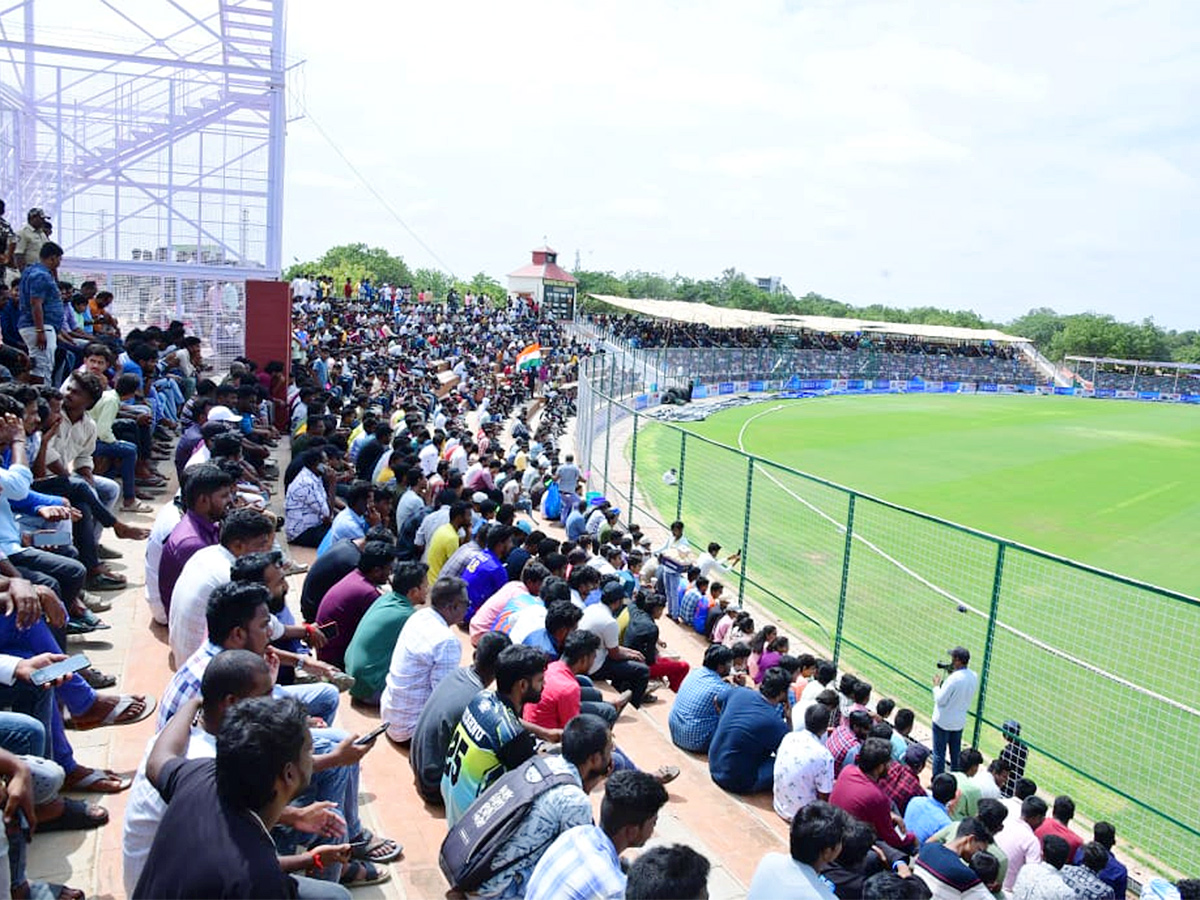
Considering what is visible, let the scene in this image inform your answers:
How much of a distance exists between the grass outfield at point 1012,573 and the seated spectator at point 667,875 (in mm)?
5525

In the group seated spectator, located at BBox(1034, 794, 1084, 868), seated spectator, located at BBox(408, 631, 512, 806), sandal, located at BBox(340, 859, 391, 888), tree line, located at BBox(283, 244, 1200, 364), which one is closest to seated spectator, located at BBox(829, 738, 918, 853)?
seated spectator, located at BBox(1034, 794, 1084, 868)

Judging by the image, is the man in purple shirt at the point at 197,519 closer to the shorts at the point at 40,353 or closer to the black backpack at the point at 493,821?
the black backpack at the point at 493,821

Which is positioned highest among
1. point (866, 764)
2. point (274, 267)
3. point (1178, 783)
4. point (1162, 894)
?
point (274, 267)

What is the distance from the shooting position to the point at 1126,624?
1315 cm

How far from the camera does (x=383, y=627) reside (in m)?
6.30

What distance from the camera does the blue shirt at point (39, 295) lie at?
10102 mm

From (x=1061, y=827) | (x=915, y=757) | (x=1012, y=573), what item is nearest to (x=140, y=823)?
(x=915, y=757)

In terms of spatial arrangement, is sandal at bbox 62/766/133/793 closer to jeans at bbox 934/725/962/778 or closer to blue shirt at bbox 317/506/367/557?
blue shirt at bbox 317/506/367/557

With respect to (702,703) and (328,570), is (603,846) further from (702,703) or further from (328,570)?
(328,570)

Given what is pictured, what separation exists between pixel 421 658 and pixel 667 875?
119 inches

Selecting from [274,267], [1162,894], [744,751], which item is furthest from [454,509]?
[274,267]

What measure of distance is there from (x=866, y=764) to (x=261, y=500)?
5774 mm

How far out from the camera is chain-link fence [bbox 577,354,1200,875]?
8.78 m

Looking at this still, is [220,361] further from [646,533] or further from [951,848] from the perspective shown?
[951,848]
